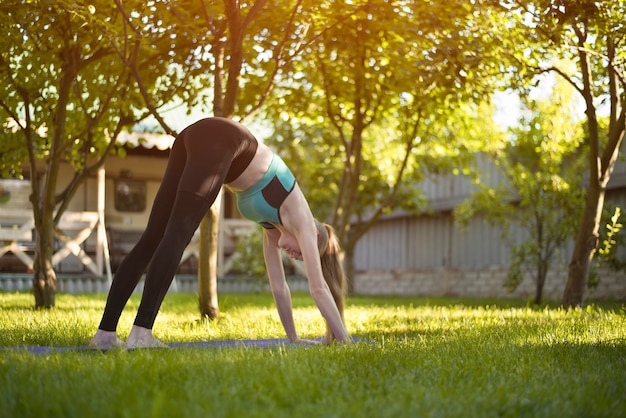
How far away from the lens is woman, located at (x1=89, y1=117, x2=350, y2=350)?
13.0ft

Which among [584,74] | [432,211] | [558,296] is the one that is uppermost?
[584,74]

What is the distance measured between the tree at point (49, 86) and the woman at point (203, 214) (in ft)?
10.8

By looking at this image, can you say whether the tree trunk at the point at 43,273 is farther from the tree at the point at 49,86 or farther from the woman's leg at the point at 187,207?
the woman's leg at the point at 187,207

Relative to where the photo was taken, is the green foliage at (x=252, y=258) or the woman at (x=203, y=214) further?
the green foliage at (x=252, y=258)

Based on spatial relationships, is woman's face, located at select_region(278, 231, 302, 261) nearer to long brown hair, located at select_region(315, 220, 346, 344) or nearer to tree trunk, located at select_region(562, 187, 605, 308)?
long brown hair, located at select_region(315, 220, 346, 344)

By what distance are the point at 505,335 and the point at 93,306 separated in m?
5.25

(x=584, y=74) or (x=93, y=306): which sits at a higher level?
(x=584, y=74)

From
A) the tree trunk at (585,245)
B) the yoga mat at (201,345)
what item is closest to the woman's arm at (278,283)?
the yoga mat at (201,345)

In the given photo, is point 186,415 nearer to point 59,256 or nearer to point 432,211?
point 59,256

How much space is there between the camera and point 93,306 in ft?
28.8

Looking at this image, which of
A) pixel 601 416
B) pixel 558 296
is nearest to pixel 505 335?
pixel 601 416

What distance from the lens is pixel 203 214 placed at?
4055 millimetres

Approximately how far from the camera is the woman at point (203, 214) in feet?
13.0

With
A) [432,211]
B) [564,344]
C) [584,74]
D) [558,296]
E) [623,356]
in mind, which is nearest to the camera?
[623,356]
